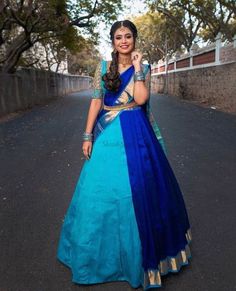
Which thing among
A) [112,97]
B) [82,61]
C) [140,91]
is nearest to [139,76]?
[140,91]

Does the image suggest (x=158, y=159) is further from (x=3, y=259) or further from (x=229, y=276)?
(x=3, y=259)

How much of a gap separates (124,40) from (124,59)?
13 centimetres

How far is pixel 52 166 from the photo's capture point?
664cm

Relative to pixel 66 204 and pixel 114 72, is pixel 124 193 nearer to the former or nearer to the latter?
pixel 114 72

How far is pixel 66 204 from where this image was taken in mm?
4562

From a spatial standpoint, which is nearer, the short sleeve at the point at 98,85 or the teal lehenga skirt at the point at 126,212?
the teal lehenga skirt at the point at 126,212

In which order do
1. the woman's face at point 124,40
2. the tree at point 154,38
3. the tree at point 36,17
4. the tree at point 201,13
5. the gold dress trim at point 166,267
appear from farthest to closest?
the tree at point 154,38
the tree at point 201,13
the tree at point 36,17
the woman's face at point 124,40
the gold dress trim at point 166,267

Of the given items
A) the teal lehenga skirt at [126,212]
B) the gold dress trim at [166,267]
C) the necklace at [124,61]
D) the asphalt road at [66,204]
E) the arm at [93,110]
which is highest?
the necklace at [124,61]

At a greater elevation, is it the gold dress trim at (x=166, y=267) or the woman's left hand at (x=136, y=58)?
the woman's left hand at (x=136, y=58)

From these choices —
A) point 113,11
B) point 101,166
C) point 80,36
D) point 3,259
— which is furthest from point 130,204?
point 80,36

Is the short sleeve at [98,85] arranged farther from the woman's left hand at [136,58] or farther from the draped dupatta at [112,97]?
the woman's left hand at [136,58]

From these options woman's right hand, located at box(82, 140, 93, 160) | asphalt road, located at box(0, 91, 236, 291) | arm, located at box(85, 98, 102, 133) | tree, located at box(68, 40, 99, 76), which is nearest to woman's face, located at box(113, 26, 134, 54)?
arm, located at box(85, 98, 102, 133)

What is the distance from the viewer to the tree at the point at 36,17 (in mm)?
16328

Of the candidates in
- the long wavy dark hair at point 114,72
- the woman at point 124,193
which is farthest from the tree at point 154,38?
the woman at point 124,193
